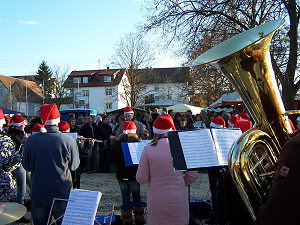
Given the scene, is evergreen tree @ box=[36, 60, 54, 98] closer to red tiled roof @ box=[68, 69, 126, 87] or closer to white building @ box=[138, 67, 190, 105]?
red tiled roof @ box=[68, 69, 126, 87]

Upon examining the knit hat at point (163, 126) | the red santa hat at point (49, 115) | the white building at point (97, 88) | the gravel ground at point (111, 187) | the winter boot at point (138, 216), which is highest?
the white building at point (97, 88)

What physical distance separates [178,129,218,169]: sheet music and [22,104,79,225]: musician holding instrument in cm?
132

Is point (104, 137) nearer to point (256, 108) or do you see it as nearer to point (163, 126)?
point (163, 126)

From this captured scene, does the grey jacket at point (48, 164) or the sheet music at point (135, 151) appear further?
the sheet music at point (135, 151)

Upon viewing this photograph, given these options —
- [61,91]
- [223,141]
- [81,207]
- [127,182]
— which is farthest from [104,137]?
[61,91]

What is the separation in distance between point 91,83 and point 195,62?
49.2m

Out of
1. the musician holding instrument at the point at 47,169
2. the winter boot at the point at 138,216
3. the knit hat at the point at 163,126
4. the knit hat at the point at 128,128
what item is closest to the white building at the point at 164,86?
the knit hat at the point at 128,128

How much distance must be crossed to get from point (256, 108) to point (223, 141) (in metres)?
0.90

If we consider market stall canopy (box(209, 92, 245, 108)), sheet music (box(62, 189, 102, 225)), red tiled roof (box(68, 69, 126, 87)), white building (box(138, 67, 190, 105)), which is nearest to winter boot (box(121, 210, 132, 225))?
sheet music (box(62, 189, 102, 225))

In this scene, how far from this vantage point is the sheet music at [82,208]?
2822 millimetres

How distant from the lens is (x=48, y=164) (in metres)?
3.23

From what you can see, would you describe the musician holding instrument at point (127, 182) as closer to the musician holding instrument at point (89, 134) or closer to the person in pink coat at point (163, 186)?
the person in pink coat at point (163, 186)

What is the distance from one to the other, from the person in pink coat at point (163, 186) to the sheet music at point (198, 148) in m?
0.33

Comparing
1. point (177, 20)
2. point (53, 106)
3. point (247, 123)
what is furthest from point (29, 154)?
point (177, 20)
